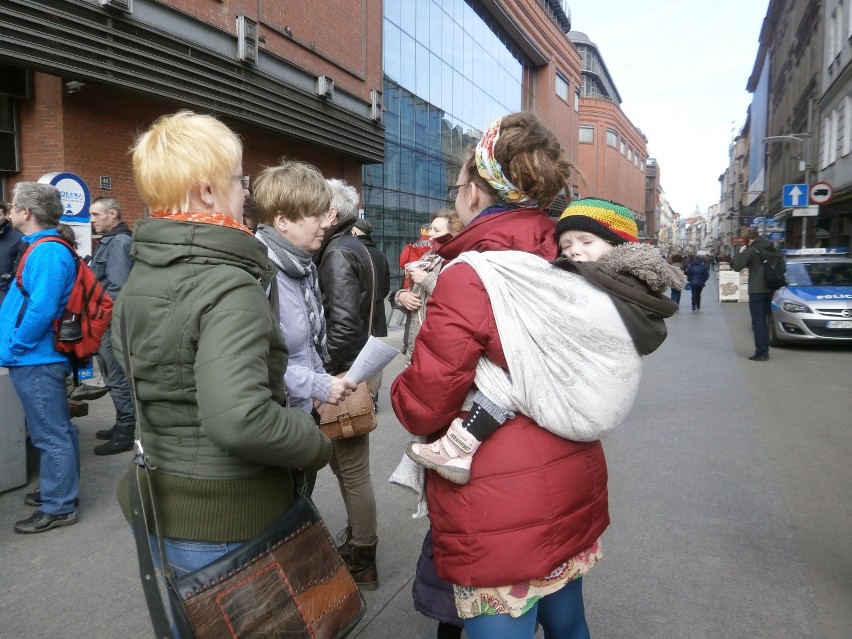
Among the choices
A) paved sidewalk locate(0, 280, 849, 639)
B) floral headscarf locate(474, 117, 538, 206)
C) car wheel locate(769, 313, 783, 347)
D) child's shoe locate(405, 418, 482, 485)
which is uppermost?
floral headscarf locate(474, 117, 538, 206)

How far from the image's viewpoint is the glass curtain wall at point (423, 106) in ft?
69.8

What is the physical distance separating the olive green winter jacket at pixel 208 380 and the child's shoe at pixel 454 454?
1.02 feet

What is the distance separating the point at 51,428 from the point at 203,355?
3.09 meters

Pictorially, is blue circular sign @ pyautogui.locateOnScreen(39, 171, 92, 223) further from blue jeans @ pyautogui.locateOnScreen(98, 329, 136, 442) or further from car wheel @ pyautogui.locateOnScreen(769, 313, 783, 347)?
car wheel @ pyautogui.locateOnScreen(769, 313, 783, 347)

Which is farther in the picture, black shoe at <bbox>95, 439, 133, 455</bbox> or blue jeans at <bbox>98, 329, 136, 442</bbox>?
blue jeans at <bbox>98, 329, 136, 442</bbox>

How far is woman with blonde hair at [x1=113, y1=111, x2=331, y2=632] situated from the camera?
1.56m

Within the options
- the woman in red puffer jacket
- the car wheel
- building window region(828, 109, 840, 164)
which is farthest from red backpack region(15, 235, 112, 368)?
building window region(828, 109, 840, 164)

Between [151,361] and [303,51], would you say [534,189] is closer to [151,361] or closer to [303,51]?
→ [151,361]

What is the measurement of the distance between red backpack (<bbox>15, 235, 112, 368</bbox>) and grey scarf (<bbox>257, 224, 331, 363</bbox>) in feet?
6.70

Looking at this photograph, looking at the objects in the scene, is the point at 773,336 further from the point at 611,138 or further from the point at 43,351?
the point at 611,138

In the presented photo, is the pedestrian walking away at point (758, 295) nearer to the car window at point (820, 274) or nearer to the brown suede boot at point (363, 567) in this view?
the car window at point (820, 274)

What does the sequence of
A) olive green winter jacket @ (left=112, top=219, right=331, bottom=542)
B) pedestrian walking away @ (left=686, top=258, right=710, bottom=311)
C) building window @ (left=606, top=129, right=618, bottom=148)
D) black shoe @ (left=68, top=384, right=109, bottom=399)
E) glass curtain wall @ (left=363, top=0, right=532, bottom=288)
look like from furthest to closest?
building window @ (left=606, top=129, right=618, bottom=148), glass curtain wall @ (left=363, top=0, right=532, bottom=288), pedestrian walking away @ (left=686, top=258, right=710, bottom=311), black shoe @ (left=68, top=384, right=109, bottom=399), olive green winter jacket @ (left=112, top=219, right=331, bottom=542)

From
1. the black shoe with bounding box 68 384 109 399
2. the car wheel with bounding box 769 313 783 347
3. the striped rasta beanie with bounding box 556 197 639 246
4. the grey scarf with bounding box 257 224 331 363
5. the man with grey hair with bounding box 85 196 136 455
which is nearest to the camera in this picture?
the striped rasta beanie with bounding box 556 197 639 246

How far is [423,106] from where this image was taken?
2405 cm
